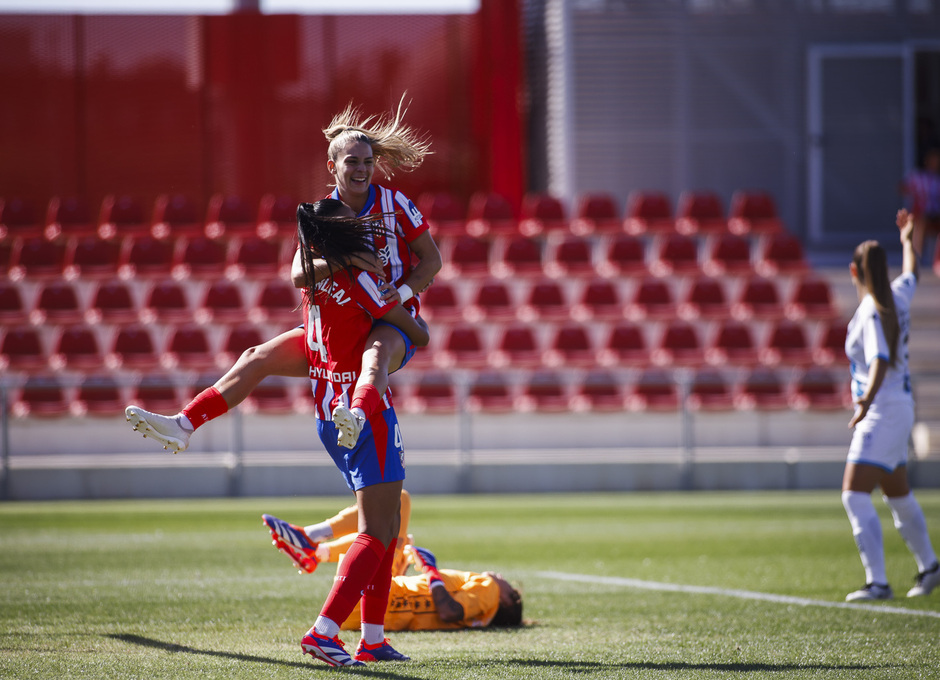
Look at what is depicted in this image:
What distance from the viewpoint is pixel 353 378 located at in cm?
430

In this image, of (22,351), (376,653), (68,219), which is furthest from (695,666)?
(68,219)

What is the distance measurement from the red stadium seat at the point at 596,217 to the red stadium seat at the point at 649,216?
0.24 metres

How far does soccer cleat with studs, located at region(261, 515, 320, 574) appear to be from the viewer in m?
4.66

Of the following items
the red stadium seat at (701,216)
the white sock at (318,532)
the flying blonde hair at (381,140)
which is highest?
the red stadium seat at (701,216)

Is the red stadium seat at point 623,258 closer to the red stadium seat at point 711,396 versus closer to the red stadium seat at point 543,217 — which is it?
the red stadium seat at point 543,217

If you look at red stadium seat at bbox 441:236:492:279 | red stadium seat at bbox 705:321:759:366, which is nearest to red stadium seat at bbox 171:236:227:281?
red stadium seat at bbox 441:236:492:279

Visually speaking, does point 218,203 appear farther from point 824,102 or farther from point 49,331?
point 824,102

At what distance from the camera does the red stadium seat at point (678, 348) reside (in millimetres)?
15180

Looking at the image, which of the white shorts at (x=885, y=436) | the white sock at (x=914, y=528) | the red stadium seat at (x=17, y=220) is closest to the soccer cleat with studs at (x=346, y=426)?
the white shorts at (x=885, y=436)

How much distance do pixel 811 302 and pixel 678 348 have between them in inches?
91.2

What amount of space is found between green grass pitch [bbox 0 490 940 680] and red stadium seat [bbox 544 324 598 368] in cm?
420

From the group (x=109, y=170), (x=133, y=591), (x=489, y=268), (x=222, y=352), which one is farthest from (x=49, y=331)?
(x=133, y=591)

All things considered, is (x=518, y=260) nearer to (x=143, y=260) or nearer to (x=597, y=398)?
(x=597, y=398)

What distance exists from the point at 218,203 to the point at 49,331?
11.9 ft
